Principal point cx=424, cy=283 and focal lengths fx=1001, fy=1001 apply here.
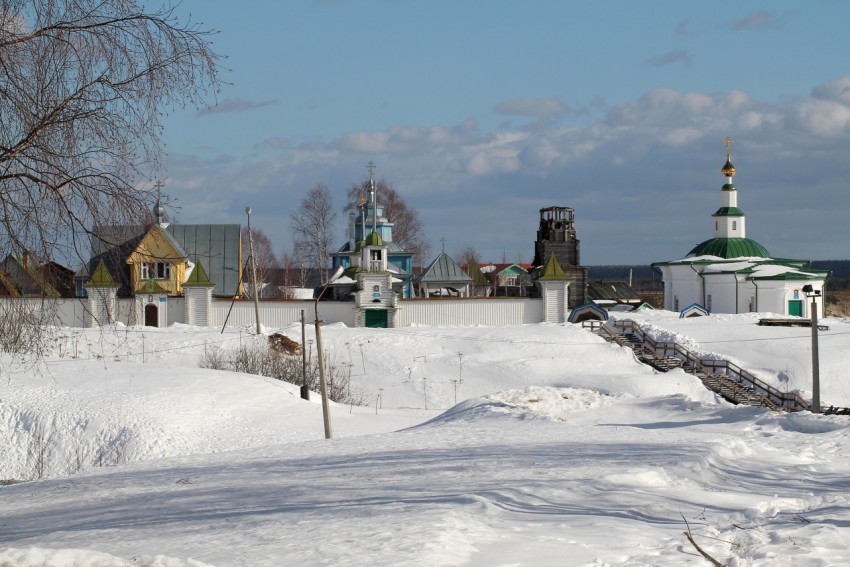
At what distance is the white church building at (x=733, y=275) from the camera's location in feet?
164

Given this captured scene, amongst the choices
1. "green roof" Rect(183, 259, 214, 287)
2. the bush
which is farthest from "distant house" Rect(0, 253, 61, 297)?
"green roof" Rect(183, 259, 214, 287)

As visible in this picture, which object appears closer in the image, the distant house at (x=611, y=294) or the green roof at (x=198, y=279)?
the green roof at (x=198, y=279)

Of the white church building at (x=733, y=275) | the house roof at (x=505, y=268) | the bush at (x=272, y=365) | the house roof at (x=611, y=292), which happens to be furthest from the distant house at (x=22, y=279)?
the house roof at (x=505, y=268)

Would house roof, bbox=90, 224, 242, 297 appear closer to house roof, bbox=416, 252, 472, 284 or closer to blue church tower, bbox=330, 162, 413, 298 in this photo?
blue church tower, bbox=330, 162, 413, 298

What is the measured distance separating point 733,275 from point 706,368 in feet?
54.6

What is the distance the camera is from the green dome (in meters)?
53.5

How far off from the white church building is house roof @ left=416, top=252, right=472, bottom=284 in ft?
35.7

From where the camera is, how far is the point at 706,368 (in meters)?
35.8

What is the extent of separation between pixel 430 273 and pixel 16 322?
47.4 metres

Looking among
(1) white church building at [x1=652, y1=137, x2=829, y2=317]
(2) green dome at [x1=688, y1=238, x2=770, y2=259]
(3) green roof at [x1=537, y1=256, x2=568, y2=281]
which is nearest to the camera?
(3) green roof at [x1=537, y1=256, x2=568, y2=281]

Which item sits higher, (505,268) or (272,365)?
(505,268)

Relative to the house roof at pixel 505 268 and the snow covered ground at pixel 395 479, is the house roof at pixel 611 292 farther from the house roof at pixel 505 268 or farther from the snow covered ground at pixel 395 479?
the snow covered ground at pixel 395 479

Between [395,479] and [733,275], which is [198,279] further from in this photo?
[395,479]

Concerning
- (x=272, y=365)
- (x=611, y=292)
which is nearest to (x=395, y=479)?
(x=272, y=365)
